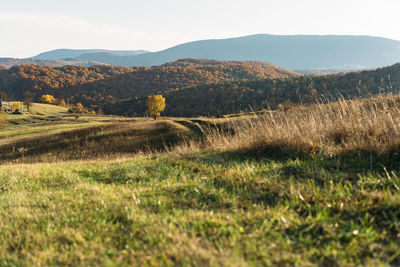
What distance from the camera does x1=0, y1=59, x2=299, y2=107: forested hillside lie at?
15325 centimetres

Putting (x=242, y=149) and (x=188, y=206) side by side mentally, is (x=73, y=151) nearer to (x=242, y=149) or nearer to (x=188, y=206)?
(x=242, y=149)

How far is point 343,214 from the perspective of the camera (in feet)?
10.6

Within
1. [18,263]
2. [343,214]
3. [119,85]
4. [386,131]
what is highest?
[119,85]

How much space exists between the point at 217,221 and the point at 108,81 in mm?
178092

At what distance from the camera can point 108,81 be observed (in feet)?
546

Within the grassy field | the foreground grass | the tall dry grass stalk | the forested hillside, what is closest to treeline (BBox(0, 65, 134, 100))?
the forested hillside

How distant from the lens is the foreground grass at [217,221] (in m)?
2.56

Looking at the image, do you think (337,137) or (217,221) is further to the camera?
(337,137)

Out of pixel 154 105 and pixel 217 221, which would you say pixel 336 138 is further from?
pixel 154 105

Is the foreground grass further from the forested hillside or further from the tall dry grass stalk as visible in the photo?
the forested hillside

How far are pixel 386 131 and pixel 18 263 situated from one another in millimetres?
7466

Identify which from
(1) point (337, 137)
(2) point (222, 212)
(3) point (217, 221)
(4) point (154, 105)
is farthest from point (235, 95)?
(3) point (217, 221)

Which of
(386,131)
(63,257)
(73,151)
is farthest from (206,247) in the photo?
(73,151)

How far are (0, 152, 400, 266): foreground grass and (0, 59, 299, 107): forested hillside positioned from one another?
488 ft
